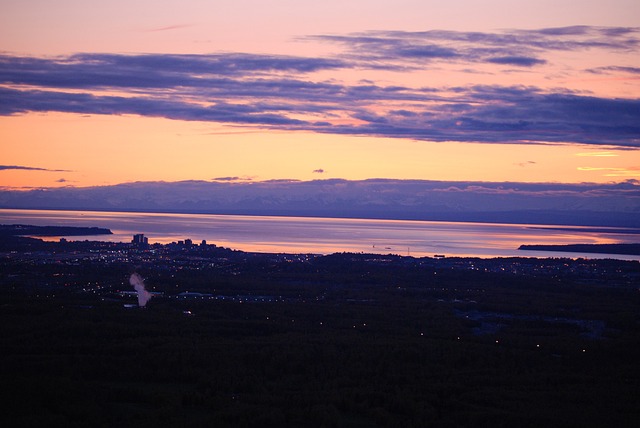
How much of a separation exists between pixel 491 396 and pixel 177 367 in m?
9.27

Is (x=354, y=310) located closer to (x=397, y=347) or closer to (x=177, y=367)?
(x=397, y=347)

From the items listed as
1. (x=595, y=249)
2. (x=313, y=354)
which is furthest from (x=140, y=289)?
(x=595, y=249)

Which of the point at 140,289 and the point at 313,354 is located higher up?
the point at 140,289

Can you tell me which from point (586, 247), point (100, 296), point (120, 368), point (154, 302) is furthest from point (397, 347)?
point (586, 247)

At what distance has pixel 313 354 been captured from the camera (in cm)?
3091

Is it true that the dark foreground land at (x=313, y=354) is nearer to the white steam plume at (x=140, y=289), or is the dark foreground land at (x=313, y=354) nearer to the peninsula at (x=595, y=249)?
the white steam plume at (x=140, y=289)

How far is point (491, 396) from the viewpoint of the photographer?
26.0 m

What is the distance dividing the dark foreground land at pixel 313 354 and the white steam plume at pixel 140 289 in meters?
0.63

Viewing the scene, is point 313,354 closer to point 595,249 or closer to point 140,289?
point 140,289

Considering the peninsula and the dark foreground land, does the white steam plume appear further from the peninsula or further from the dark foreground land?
the peninsula

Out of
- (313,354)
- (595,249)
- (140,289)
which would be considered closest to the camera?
(313,354)

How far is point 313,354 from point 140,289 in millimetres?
23096

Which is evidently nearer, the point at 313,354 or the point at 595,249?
the point at 313,354

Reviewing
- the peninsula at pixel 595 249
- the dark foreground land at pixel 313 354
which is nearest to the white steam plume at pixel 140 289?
the dark foreground land at pixel 313 354
